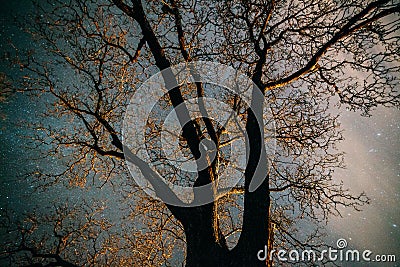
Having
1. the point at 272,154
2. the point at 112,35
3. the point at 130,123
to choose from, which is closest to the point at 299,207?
the point at 272,154

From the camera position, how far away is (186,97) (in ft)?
23.0

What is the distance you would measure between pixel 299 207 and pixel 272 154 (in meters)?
1.42

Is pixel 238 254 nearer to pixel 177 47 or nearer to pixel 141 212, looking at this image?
pixel 141 212

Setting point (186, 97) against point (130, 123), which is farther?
point (186, 97)

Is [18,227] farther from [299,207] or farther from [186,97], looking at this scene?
[299,207]

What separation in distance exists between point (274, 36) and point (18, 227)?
641cm

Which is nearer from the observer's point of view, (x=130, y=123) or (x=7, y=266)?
(x=7, y=266)

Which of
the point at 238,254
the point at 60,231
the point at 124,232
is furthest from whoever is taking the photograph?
the point at 124,232

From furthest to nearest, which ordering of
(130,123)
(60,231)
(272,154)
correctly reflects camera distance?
1. (272,154)
2. (130,123)
3. (60,231)

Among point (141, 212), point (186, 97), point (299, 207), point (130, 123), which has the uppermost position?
point (186, 97)

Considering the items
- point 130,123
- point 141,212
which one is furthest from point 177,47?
point 141,212

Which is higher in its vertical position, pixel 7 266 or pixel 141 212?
pixel 141 212

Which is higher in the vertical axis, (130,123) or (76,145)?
(130,123)

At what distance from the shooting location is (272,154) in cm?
670
